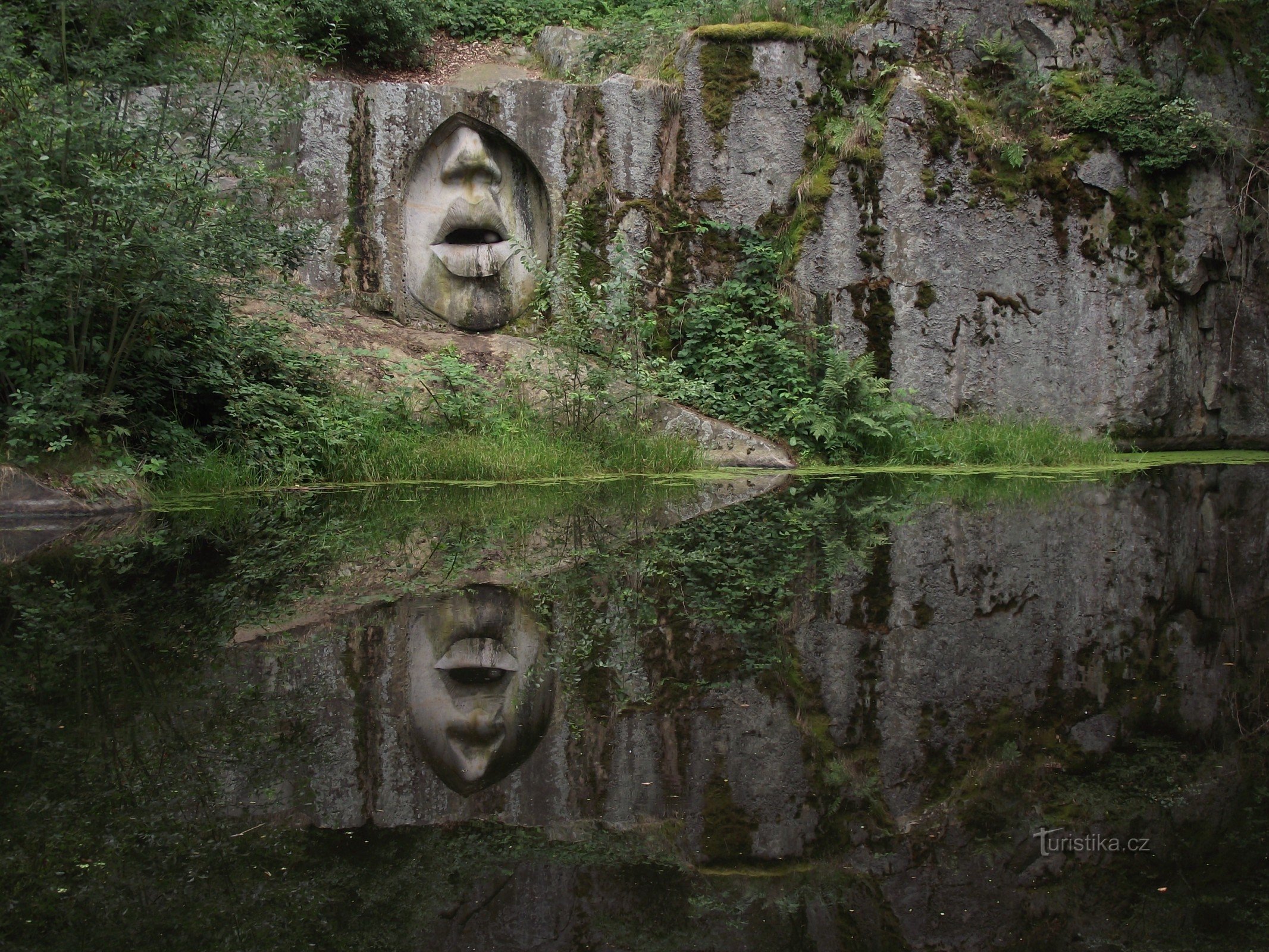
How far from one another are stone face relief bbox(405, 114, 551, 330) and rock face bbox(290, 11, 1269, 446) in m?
0.21

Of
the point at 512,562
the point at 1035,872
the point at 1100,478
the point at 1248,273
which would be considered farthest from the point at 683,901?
the point at 1248,273

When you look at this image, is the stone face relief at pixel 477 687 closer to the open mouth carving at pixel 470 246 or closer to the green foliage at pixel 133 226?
the green foliage at pixel 133 226

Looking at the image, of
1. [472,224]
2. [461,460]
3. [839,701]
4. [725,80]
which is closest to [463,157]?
[472,224]

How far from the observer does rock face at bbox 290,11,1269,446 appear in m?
12.1

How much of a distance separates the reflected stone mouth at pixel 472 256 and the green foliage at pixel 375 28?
472 cm

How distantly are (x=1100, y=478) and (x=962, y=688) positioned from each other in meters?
7.87

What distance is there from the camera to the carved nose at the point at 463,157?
40.7 ft

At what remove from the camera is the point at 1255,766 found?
7.31 feet

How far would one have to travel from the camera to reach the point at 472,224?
498 inches

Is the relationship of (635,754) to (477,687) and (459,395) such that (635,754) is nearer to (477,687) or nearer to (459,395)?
(477,687)

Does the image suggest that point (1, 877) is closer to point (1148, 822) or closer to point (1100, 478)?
point (1148, 822)

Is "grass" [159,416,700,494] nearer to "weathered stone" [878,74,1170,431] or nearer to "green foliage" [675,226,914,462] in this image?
"green foliage" [675,226,914,462]

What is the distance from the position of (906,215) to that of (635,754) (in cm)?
1109

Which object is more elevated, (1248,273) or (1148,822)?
(1248,273)
